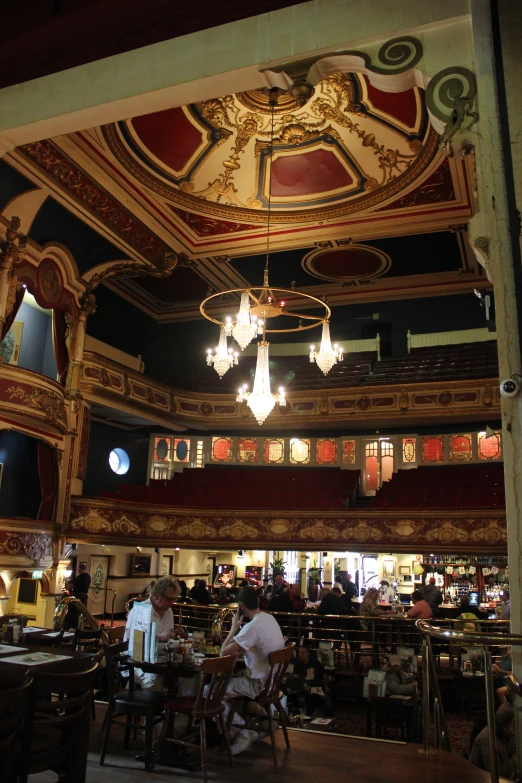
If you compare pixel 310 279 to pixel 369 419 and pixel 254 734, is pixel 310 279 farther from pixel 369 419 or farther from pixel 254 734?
pixel 254 734

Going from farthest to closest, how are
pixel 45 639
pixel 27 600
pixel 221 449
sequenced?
1. pixel 221 449
2. pixel 27 600
3. pixel 45 639

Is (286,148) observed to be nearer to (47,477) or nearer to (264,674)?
(47,477)

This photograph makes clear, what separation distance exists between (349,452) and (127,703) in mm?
12611

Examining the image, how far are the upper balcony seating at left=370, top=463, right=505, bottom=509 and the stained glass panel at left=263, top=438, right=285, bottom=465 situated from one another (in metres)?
3.45

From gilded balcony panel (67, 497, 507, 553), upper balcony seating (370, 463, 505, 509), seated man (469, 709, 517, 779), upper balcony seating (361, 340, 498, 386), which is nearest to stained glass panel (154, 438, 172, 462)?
gilded balcony panel (67, 497, 507, 553)

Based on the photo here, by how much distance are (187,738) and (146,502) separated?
9.20m

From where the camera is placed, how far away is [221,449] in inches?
701

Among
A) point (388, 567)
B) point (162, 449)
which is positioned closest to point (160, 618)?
point (162, 449)

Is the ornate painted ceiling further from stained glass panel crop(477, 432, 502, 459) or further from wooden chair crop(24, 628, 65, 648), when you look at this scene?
wooden chair crop(24, 628, 65, 648)

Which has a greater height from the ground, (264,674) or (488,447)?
(488,447)

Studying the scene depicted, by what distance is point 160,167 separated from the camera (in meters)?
11.0

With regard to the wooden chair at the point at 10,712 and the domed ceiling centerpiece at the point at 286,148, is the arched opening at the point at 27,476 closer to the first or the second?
the domed ceiling centerpiece at the point at 286,148

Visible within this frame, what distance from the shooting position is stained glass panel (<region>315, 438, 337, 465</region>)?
1703cm

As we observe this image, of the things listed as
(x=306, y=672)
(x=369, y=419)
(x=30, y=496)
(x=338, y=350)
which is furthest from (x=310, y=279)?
(x=306, y=672)
